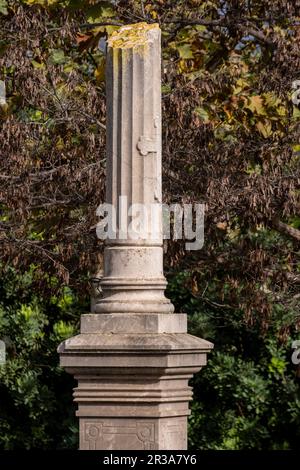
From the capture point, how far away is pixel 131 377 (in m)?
7.59

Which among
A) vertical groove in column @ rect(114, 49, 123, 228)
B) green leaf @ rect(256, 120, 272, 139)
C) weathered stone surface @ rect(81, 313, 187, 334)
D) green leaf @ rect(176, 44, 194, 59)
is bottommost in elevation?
weathered stone surface @ rect(81, 313, 187, 334)

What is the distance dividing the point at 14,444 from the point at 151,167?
716 centimetres

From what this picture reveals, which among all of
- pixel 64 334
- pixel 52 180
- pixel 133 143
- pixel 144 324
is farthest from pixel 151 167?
pixel 64 334

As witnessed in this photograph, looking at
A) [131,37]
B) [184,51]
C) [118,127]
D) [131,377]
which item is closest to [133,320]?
[131,377]

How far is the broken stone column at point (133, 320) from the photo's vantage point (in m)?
7.58

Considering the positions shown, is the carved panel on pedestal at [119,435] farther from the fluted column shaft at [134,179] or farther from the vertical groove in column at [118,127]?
the vertical groove in column at [118,127]

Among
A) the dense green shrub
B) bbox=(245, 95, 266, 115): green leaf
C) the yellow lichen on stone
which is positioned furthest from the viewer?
the dense green shrub

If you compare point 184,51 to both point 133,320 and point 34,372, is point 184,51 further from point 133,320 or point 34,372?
point 133,320

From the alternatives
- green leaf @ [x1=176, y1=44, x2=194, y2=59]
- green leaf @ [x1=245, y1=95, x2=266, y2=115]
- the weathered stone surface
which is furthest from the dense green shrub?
the weathered stone surface

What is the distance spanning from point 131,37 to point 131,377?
87.2 inches

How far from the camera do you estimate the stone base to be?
24.7 feet

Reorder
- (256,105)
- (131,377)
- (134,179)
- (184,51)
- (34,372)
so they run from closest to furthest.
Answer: (131,377) → (134,179) → (256,105) → (184,51) → (34,372)

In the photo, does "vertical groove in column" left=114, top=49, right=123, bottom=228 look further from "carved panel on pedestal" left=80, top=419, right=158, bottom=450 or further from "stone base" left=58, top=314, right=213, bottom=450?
"carved panel on pedestal" left=80, top=419, right=158, bottom=450

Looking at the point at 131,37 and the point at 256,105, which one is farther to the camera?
the point at 256,105
